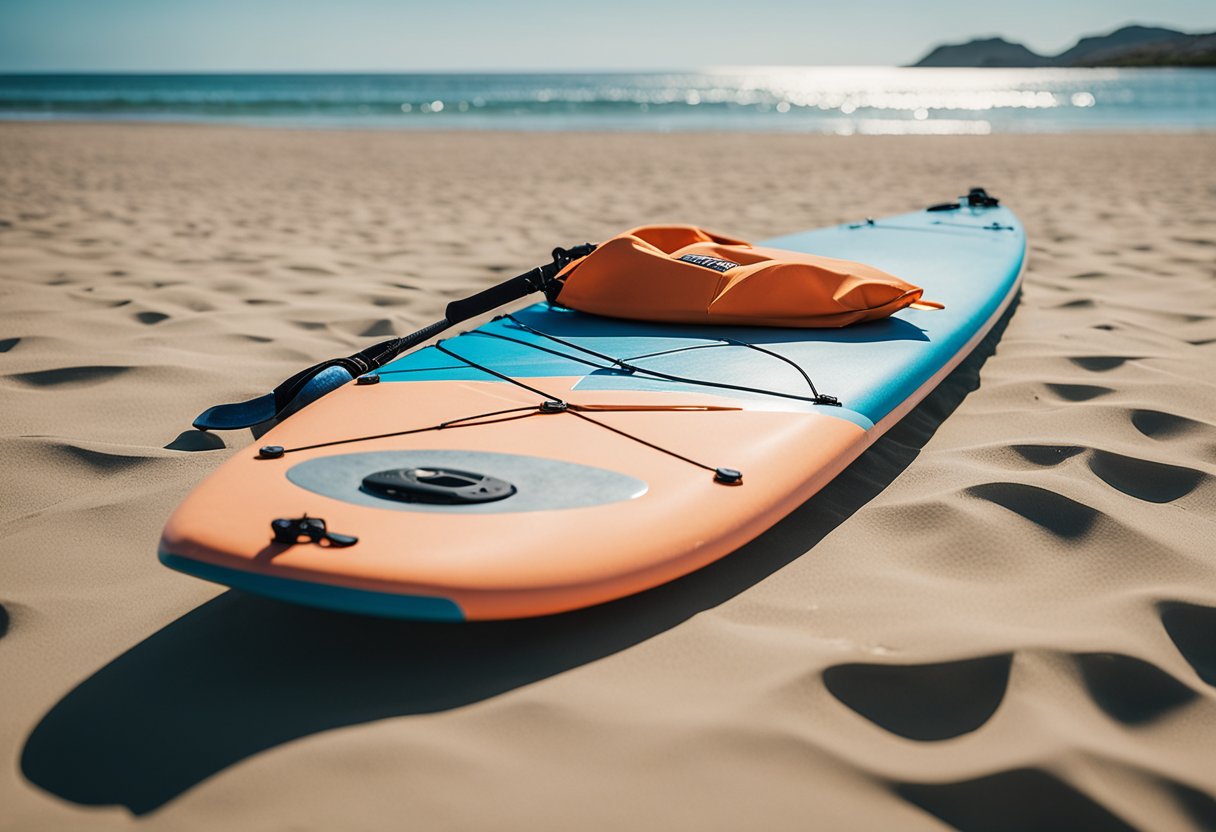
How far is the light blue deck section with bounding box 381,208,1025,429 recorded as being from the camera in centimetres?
213

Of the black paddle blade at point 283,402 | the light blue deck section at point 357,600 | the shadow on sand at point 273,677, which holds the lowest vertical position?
the shadow on sand at point 273,677

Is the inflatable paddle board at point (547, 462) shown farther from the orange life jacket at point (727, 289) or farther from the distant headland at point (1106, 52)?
the distant headland at point (1106, 52)

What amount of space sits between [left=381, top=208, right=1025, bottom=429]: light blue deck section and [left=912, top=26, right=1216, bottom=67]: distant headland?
2065 inches

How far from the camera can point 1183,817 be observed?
1.14 metres

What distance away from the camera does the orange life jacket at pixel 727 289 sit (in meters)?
2.52

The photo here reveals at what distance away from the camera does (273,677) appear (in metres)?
1.37

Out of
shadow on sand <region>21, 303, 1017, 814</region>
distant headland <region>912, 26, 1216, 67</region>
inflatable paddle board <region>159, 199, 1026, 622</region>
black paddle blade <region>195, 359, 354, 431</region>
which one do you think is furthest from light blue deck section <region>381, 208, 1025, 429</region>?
distant headland <region>912, 26, 1216, 67</region>

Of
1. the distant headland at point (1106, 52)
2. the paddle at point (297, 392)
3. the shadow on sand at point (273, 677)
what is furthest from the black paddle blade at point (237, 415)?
the distant headland at point (1106, 52)

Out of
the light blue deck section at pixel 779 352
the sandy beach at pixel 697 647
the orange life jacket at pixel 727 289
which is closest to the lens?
the sandy beach at pixel 697 647

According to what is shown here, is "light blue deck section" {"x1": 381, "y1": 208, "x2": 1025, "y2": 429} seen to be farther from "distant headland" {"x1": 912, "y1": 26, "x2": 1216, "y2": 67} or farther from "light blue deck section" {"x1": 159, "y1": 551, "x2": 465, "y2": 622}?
"distant headland" {"x1": 912, "y1": 26, "x2": 1216, "y2": 67}

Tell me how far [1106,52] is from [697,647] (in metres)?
94.7

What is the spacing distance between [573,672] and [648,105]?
23.6 m

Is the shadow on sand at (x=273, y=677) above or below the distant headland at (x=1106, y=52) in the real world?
below

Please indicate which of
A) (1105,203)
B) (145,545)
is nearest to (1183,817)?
(145,545)
